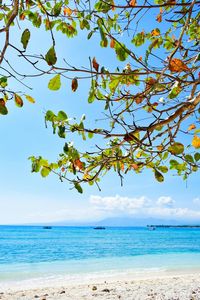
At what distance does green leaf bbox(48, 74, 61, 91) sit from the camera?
141cm

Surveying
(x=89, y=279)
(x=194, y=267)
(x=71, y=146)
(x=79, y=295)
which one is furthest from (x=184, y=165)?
(x=194, y=267)

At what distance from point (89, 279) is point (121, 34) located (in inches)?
393


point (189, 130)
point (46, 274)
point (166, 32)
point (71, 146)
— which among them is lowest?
point (46, 274)

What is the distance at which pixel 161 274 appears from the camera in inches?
492

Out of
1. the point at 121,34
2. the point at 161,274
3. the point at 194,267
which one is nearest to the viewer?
the point at 121,34

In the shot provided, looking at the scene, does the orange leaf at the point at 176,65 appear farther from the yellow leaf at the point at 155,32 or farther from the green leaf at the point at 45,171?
the yellow leaf at the point at 155,32

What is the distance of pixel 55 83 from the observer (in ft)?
4.67

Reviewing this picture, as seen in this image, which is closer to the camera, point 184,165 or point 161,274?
point 184,165

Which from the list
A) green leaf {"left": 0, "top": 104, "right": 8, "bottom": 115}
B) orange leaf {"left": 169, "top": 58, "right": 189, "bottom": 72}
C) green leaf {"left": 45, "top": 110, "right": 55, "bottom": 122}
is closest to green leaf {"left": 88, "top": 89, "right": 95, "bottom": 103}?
green leaf {"left": 45, "top": 110, "right": 55, "bottom": 122}

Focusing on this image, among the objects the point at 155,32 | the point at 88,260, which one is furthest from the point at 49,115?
the point at 88,260

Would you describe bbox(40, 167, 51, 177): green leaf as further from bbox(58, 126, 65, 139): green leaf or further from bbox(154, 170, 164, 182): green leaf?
bbox(154, 170, 164, 182): green leaf

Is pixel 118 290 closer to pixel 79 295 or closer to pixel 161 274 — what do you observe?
pixel 79 295

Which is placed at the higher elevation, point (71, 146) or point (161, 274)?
point (71, 146)


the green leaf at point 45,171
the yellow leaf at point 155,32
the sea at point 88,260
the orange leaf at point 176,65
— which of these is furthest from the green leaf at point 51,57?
the sea at point 88,260
